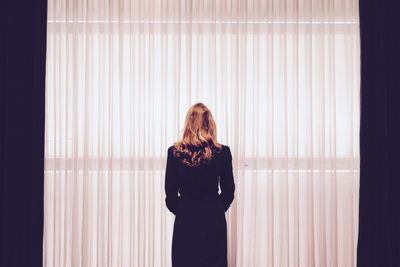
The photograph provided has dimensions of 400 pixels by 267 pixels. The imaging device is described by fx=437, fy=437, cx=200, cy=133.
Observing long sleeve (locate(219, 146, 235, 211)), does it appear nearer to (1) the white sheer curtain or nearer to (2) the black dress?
(2) the black dress

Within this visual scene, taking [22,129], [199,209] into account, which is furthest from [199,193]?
[22,129]

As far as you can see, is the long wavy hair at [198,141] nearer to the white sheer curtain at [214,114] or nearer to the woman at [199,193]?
the woman at [199,193]

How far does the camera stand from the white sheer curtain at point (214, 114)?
3.31 m

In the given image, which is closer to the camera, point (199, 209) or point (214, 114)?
point (199, 209)

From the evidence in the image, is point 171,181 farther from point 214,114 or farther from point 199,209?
point 214,114

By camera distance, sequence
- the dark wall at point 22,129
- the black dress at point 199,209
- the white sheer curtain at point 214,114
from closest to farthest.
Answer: the black dress at point 199,209
the dark wall at point 22,129
the white sheer curtain at point 214,114

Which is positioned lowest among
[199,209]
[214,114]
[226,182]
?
[199,209]

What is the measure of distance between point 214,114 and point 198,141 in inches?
34.8

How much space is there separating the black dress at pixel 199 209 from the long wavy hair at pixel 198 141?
0.03 m

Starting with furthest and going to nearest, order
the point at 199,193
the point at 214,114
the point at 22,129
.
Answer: the point at 214,114 → the point at 22,129 → the point at 199,193

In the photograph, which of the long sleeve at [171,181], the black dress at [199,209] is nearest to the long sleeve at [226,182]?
the black dress at [199,209]

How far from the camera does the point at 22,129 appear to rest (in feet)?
10.5

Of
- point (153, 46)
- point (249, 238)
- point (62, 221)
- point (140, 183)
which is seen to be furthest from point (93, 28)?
point (249, 238)

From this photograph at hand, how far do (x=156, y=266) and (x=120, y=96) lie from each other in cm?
132
